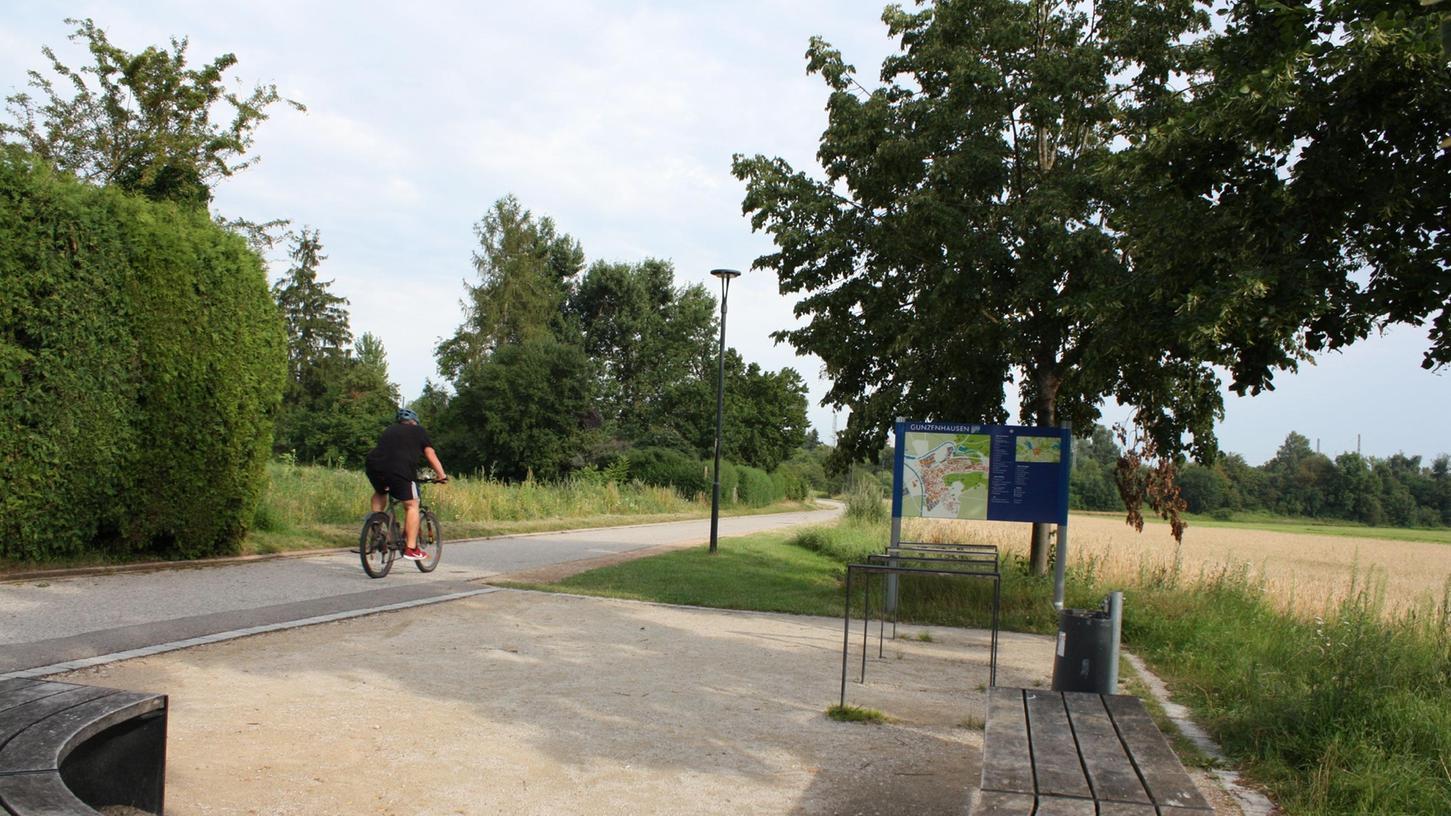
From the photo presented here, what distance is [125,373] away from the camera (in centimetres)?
1008

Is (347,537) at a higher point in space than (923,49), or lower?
lower

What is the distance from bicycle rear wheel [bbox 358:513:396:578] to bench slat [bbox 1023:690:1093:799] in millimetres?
8151

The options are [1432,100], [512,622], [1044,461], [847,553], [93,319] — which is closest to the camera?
[1432,100]

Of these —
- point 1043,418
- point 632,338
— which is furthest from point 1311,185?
point 632,338

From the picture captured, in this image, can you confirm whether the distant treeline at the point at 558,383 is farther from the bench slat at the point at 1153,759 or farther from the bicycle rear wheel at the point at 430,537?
the bench slat at the point at 1153,759

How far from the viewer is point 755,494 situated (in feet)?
160

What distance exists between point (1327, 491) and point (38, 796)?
259 ft

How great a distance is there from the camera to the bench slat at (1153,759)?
115 inches

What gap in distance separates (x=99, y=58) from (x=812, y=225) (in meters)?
19.4

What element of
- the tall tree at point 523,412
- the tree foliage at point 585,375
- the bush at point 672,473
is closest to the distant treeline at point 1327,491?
the tree foliage at point 585,375

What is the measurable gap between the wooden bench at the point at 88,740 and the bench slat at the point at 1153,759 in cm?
305

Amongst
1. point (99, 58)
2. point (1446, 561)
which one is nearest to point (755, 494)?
point (1446, 561)

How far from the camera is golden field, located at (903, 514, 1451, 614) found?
1121cm

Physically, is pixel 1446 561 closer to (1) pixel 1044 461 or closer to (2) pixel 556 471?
(1) pixel 1044 461
